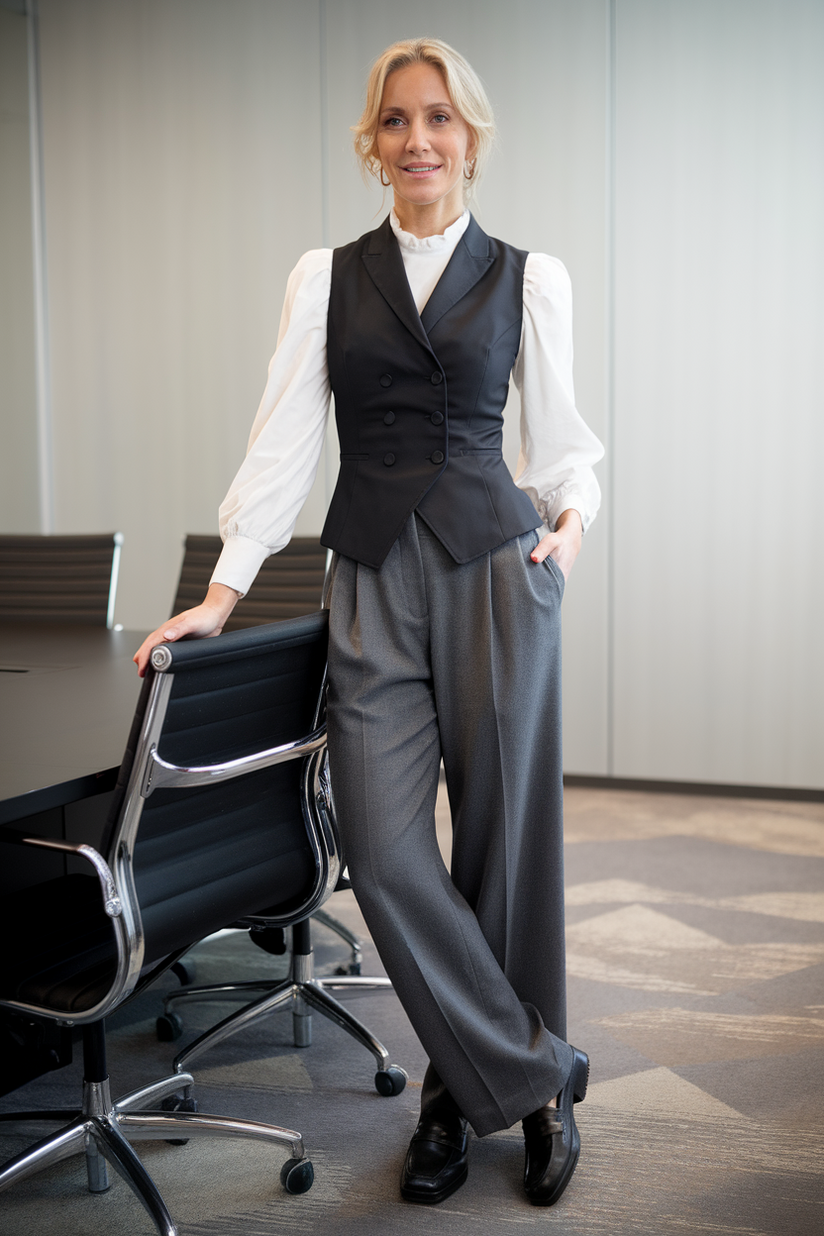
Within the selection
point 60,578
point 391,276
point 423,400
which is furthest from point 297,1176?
point 60,578

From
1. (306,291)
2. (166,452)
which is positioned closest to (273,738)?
(306,291)

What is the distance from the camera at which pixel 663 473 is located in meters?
4.41

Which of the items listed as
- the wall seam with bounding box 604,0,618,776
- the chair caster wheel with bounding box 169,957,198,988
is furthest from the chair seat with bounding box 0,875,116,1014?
the wall seam with bounding box 604,0,618,776

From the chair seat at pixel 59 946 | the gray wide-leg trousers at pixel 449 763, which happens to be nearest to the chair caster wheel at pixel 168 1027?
the chair seat at pixel 59 946

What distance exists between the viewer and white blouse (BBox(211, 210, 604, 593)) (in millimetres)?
1767

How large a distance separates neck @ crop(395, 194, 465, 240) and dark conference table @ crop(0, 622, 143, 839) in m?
0.90

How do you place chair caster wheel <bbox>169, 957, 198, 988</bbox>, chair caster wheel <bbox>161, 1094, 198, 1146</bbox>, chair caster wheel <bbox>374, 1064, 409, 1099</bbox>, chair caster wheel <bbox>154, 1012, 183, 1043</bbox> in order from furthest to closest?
chair caster wheel <bbox>169, 957, 198, 988</bbox> → chair caster wheel <bbox>154, 1012, 183, 1043</bbox> → chair caster wheel <bbox>374, 1064, 409, 1099</bbox> → chair caster wheel <bbox>161, 1094, 198, 1146</bbox>

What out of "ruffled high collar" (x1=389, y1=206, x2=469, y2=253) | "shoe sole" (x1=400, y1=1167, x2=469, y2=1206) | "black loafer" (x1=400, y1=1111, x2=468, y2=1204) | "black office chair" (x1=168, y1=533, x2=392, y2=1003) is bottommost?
"shoe sole" (x1=400, y1=1167, x2=469, y2=1206)

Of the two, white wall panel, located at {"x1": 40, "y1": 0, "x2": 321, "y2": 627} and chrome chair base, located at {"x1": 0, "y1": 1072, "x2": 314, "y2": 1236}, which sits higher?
white wall panel, located at {"x1": 40, "y1": 0, "x2": 321, "y2": 627}

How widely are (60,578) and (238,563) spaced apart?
195cm

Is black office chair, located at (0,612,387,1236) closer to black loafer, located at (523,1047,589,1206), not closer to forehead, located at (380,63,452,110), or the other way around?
black loafer, located at (523,1047,589,1206)

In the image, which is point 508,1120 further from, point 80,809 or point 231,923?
point 80,809

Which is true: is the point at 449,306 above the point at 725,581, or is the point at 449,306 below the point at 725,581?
above

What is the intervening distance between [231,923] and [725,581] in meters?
2.96
